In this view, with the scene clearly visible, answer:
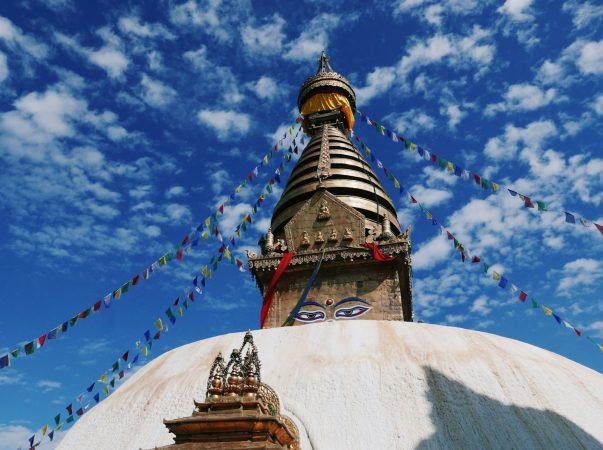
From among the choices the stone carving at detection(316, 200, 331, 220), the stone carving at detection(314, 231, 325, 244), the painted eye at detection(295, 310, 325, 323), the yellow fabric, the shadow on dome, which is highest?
the yellow fabric

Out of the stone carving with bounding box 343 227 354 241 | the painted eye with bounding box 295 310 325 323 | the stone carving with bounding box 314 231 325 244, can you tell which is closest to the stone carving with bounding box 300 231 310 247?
the stone carving with bounding box 314 231 325 244

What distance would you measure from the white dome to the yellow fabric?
13.8 meters

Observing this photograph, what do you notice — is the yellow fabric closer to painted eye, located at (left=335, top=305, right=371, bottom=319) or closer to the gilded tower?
the gilded tower

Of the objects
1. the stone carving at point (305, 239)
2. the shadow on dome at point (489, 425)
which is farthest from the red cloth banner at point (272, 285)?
the shadow on dome at point (489, 425)

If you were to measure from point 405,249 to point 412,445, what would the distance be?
7927 mm

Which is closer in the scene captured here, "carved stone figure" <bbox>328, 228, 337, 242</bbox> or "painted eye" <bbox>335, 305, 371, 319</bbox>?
"painted eye" <bbox>335, 305, 371, 319</bbox>

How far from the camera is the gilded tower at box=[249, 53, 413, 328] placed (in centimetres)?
1240

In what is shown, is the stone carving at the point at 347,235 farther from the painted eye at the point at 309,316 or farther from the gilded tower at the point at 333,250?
the painted eye at the point at 309,316

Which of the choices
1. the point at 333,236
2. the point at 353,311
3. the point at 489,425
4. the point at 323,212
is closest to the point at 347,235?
the point at 333,236

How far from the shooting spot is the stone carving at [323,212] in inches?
541

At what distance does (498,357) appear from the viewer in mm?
5914

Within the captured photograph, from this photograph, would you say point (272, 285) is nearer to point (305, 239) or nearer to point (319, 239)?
point (305, 239)

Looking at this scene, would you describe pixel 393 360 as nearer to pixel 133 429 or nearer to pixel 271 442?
pixel 271 442

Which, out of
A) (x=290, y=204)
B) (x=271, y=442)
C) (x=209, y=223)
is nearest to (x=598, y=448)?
(x=271, y=442)
